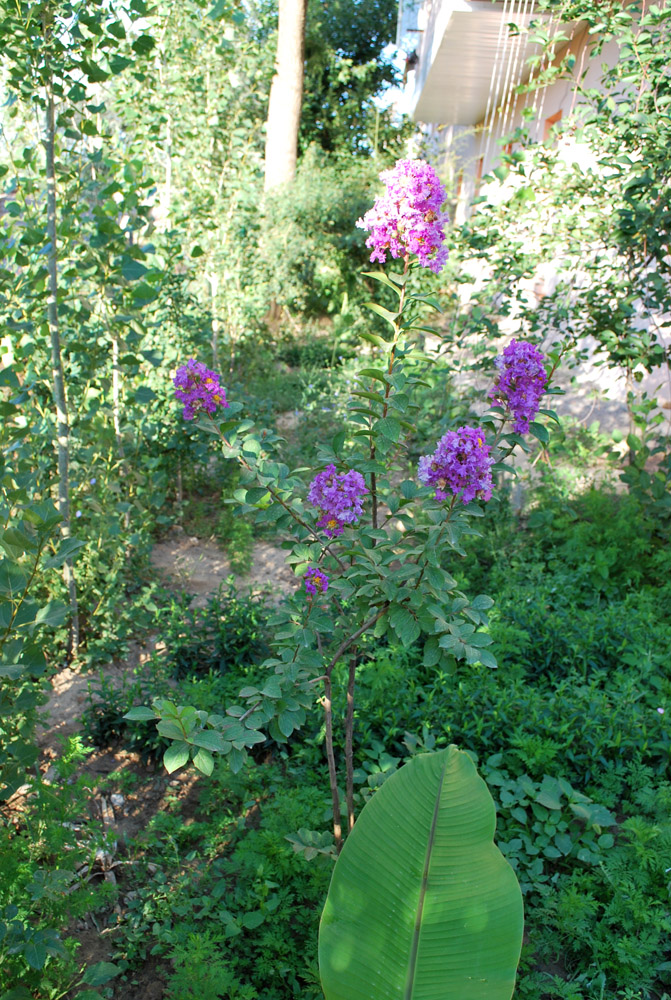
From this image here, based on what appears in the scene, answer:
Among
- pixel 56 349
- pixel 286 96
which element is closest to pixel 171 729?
pixel 56 349

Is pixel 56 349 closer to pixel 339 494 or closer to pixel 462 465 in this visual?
pixel 339 494

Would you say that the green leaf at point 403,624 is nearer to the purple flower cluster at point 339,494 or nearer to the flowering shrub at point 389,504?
the flowering shrub at point 389,504

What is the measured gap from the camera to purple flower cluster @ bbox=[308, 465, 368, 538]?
180 cm

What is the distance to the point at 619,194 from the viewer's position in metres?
4.37

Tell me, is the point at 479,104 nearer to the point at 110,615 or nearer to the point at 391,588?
the point at 110,615

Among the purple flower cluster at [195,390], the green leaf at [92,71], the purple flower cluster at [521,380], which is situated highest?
the green leaf at [92,71]

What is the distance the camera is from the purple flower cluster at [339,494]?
180 centimetres

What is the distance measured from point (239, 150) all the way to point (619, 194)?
332cm

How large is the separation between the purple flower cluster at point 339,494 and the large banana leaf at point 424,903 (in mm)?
648

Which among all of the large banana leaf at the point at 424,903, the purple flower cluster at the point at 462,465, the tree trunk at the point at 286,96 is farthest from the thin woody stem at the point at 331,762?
the tree trunk at the point at 286,96

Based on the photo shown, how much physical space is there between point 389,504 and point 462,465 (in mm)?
431

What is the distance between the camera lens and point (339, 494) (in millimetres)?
1801

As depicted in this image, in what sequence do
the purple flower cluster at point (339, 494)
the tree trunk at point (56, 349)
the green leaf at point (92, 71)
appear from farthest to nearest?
the tree trunk at point (56, 349)
the green leaf at point (92, 71)
the purple flower cluster at point (339, 494)

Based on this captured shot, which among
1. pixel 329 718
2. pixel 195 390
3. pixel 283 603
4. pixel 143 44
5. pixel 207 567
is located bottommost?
pixel 207 567
